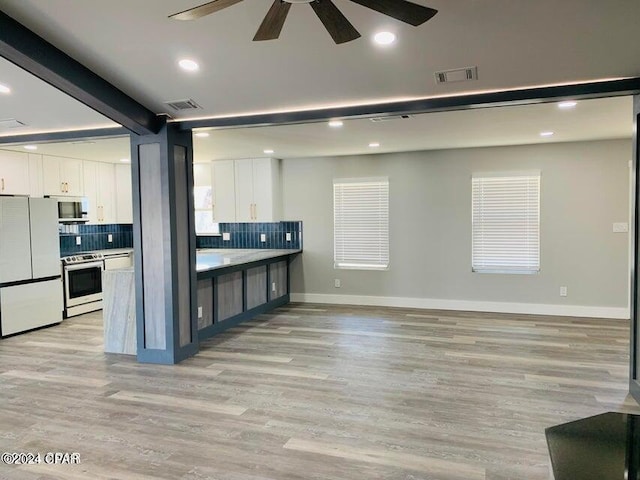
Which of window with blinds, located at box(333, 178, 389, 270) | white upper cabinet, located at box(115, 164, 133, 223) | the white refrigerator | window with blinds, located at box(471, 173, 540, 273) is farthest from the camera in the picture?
white upper cabinet, located at box(115, 164, 133, 223)

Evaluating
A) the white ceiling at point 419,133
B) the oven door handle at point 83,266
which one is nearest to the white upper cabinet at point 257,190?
the white ceiling at point 419,133

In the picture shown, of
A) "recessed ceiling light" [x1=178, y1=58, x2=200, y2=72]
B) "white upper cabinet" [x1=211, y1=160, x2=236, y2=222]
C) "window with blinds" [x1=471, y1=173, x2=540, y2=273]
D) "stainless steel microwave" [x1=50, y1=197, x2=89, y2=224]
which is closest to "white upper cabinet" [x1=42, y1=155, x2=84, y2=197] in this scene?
"stainless steel microwave" [x1=50, y1=197, x2=89, y2=224]

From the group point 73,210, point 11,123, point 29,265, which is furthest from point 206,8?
point 73,210

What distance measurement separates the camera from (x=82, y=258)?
666cm

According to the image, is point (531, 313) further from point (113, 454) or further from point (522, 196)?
point (113, 454)

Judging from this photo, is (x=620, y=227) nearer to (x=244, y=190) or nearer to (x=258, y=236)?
(x=258, y=236)

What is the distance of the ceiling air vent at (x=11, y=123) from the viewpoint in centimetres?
455

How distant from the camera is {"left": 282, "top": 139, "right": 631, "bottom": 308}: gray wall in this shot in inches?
237

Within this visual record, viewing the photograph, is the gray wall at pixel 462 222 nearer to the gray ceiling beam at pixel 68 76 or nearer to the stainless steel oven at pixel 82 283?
the stainless steel oven at pixel 82 283

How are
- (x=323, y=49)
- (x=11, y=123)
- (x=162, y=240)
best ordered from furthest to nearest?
(x=11, y=123), (x=162, y=240), (x=323, y=49)

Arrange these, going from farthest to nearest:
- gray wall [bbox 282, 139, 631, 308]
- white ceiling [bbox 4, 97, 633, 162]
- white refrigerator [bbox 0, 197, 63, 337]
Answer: gray wall [bbox 282, 139, 631, 308]
white refrigerator [bbox 0, 197, 63, 337]
white ceiling [bbox 4, 97, 633, 162]

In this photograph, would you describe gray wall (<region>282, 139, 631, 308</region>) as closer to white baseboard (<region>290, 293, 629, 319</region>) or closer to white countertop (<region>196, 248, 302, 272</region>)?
white baseboard (<region>290, 293, 629, 319</region>)

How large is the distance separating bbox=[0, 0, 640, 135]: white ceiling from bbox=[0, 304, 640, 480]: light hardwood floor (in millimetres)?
2418

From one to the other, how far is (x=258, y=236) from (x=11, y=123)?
12.7ft
